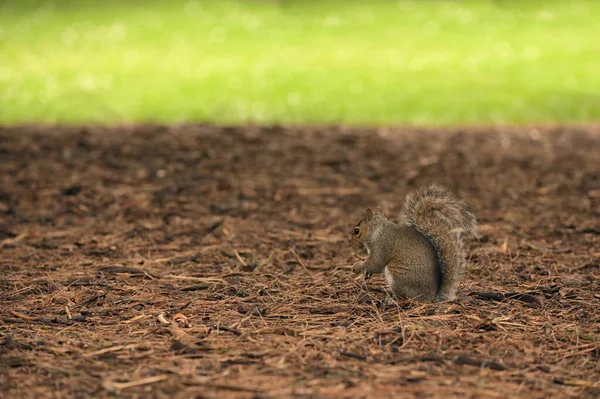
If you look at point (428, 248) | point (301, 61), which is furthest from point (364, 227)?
point (301, 61)

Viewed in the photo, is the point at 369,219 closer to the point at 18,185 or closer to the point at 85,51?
the point at 18,185

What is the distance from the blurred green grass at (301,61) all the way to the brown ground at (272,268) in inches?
113

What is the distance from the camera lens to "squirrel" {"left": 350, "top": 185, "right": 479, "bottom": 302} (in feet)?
16.5

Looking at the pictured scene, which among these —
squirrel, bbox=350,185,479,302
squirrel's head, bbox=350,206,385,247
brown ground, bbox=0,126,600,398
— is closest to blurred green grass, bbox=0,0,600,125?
brown ground, bbox=0,126,600,398

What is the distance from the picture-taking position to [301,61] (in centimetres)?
1933

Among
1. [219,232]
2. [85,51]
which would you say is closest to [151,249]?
[219,232]

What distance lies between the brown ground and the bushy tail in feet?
0.54

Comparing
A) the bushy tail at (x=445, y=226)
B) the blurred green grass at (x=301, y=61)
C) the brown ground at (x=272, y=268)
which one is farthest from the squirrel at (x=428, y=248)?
the blurred green grass at (x=301, y=61)

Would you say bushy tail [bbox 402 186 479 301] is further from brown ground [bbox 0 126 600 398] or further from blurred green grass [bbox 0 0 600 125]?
blurred green grass [bbox 0 0 600 125]

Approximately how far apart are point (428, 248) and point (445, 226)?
16 cm

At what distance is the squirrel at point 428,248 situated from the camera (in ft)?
16.5

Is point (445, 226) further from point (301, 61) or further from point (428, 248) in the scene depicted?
point (301, 61)

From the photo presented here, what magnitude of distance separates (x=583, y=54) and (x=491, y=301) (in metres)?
16.4

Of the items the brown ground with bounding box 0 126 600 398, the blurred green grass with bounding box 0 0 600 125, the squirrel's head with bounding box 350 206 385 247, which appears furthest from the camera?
the blurred green grass with bounding box 0 0 600 125
